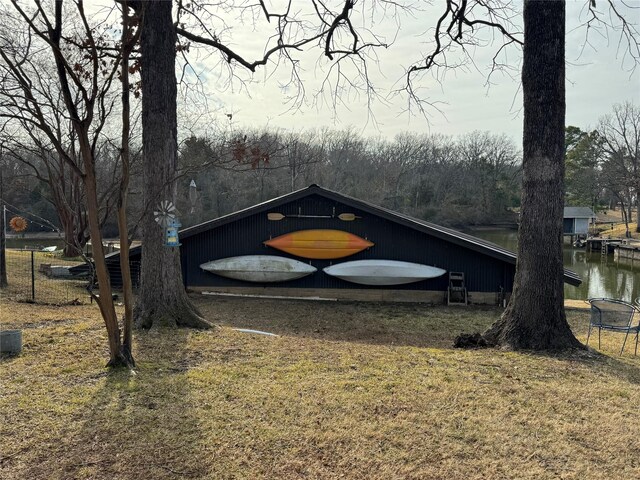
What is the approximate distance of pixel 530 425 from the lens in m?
3.34

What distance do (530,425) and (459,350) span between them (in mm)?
2506

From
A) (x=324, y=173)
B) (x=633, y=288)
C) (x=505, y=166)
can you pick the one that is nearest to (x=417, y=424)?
(x=633, y=288)

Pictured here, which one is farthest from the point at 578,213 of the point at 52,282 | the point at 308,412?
the point at 308,412

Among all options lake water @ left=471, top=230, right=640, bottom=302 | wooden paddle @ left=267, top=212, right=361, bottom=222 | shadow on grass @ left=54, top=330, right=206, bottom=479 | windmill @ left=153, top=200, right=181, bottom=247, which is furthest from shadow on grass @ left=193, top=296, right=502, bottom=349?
lake water @ left=471, top=230, right=640, bottom=302

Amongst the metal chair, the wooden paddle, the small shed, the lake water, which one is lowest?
the lake water

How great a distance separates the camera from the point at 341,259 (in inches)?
491

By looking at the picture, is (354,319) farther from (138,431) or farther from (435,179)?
(435,179)

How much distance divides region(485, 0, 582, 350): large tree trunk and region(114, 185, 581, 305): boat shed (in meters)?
5.80

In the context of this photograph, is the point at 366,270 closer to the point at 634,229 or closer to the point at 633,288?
the point at 633,288

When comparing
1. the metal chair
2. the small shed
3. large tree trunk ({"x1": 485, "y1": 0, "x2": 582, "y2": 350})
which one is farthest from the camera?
the small shed

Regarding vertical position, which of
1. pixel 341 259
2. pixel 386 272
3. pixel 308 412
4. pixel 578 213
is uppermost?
pixel 578 213

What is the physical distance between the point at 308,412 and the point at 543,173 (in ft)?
14.8

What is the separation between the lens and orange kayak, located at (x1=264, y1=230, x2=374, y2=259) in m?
12.3

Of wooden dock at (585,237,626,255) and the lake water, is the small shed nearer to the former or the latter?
the lake water
